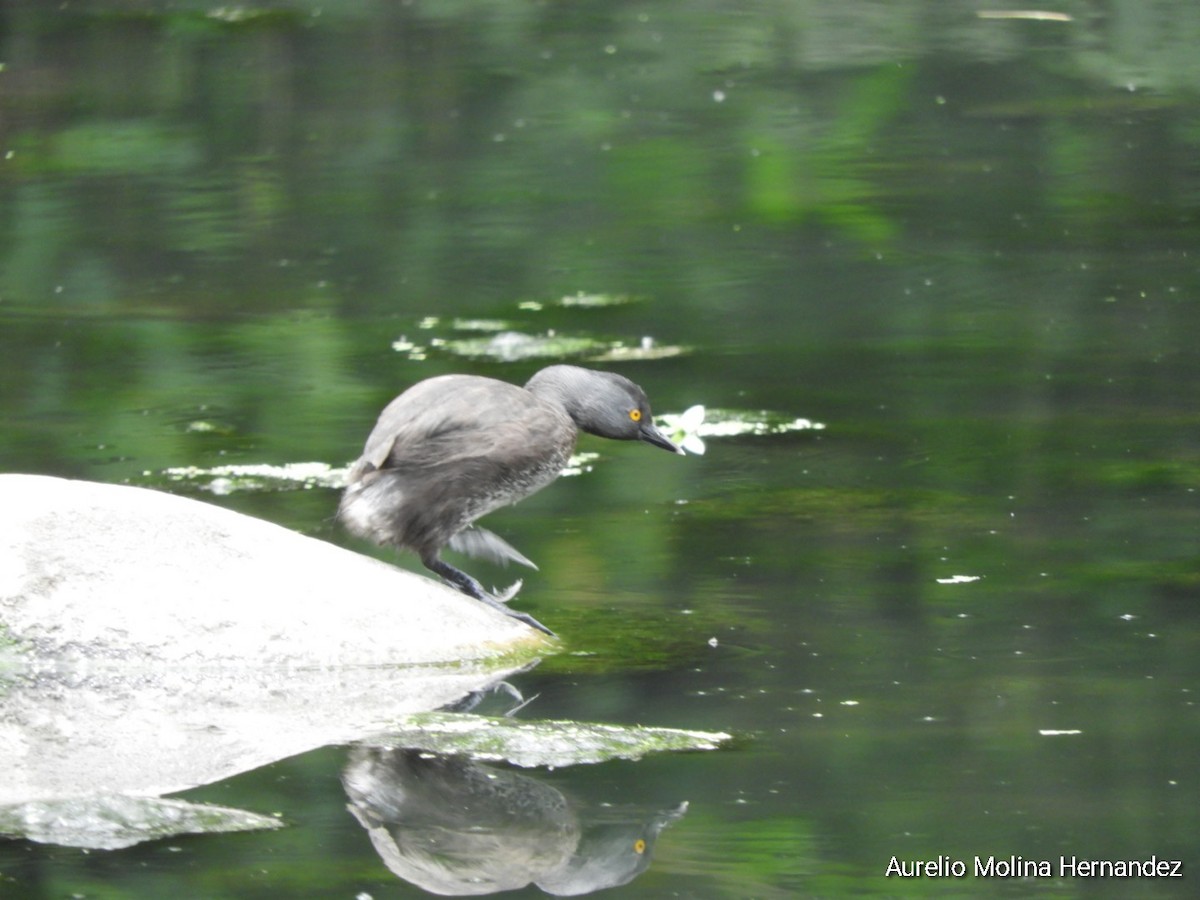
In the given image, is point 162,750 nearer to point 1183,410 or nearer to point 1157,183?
point 1183,410

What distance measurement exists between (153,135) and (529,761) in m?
9.90

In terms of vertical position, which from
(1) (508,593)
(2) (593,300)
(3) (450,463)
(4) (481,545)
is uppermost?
(3) (450,463)

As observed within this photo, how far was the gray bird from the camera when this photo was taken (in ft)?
16.0

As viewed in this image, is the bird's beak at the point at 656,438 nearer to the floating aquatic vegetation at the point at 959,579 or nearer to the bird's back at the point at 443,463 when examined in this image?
the bird's back at the point at 443,463

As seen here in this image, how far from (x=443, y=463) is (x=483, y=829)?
4.51 feet

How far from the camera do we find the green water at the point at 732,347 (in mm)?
3852

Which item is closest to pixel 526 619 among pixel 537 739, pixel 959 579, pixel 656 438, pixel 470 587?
pixel 470 587

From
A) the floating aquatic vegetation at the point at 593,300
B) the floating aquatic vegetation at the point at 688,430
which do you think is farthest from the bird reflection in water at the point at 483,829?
the floating aquatic vegetation at the point at 593,300

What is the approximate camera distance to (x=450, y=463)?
4.86 meters

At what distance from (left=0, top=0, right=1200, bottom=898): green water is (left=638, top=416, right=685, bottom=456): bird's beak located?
342 mm

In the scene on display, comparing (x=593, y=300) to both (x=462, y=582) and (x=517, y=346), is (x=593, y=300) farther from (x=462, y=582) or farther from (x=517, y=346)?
(x=462, y=582)

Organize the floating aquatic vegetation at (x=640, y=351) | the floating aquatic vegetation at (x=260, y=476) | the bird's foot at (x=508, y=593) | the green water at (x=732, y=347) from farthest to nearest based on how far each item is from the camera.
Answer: the floating aquatic vegetation at (x=640, y=351) < the floating aquatic vegetation at (x=260, y=476) < the bird's foot at (x=508, y=593) < the green water at (x=732, y=347)

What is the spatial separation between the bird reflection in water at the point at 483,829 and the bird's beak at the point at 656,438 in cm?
147

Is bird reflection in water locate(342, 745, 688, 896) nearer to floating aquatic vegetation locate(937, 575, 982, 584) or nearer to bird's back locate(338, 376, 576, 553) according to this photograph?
bird's back locate(338, 376, 576, 553)
